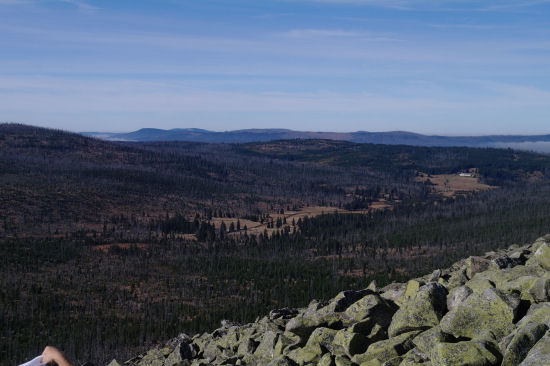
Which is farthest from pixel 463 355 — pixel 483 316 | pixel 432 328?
pixel 483 316

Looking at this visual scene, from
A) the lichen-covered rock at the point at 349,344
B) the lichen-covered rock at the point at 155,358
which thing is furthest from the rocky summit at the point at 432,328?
the lichen-covered rock at the point at 155,358

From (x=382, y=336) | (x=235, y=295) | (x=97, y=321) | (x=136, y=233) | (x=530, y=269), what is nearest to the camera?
(x=382, y=336)

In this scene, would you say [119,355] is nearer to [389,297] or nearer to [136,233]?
[389,297]

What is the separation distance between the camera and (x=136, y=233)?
199125mm

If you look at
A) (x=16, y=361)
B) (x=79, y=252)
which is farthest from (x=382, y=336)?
(x=79, y=252)

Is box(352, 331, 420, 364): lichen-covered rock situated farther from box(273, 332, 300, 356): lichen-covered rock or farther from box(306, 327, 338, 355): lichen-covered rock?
box(273, 332, 300, 356): lichen-covered rock

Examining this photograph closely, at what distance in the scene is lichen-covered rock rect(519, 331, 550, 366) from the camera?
12148mm

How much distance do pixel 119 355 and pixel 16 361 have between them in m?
16.1

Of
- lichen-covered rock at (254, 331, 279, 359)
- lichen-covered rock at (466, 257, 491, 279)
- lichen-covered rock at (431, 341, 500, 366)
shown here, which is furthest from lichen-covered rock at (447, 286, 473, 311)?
lichen-covered rock at (254, 331, 279, 359)

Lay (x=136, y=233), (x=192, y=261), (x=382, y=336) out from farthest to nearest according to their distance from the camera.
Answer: (x=136, y=233) → (x=192, y=261) → (x=382, y=336)

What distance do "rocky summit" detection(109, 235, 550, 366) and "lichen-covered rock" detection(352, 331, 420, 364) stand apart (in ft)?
0.11

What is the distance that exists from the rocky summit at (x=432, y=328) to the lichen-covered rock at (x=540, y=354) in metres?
0.02

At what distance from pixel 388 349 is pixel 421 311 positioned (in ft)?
8.39

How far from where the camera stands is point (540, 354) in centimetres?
1250
